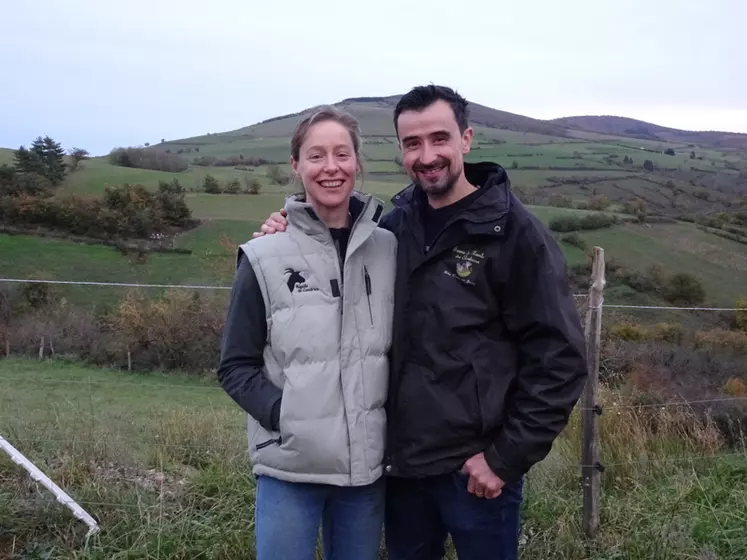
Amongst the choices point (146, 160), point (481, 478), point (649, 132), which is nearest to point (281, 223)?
point (481, 478)

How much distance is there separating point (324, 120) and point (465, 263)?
0.63 meters

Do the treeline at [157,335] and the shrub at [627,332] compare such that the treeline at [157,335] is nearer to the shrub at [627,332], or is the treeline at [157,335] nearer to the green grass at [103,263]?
the shrub at [627,332]

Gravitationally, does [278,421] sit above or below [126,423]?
above

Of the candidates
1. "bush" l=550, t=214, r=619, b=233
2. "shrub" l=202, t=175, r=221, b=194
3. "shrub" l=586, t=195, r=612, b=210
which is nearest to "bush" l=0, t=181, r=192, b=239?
"shrub" l=202, t=175, r=221, b=194

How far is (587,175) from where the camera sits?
58.7 m

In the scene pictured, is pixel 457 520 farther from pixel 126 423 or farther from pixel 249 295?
pixel 126 423

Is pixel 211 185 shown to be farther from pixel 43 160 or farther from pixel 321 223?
pixel 321 223

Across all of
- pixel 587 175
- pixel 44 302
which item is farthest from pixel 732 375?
pixel 587 175

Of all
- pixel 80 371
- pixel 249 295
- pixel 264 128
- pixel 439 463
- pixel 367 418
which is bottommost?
pixel 80 371

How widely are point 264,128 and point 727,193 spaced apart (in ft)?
199

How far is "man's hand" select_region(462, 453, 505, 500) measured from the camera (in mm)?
2057

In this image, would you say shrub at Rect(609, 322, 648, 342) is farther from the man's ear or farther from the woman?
the woman

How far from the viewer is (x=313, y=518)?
2111 millimetres

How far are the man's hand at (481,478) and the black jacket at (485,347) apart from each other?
28mm
